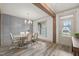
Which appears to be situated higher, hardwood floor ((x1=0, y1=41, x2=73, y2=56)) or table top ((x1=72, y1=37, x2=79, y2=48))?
table top ((x1=72, y1=37, x2=79, y2=48))

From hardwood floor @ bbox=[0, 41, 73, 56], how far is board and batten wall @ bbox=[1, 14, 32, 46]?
23 cm

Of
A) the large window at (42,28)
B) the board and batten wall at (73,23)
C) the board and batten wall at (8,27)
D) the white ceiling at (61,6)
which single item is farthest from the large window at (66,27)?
the board and batten wall at (8,27)

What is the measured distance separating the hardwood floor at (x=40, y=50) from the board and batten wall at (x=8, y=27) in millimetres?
226

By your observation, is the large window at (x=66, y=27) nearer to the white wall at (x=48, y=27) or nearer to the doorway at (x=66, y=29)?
the doorway at (x=66, y=29)

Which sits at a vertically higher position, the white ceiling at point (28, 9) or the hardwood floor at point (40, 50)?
the white ceiling at point (28, 9)

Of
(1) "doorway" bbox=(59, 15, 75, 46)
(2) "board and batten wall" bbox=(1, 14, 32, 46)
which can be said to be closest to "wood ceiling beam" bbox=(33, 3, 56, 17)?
(1) "doorway" bbox=(59, 15, 75, 46)

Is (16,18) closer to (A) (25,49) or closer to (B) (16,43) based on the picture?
(B) (16,43)

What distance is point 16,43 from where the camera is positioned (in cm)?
212

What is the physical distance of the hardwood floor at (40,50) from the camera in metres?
2.06

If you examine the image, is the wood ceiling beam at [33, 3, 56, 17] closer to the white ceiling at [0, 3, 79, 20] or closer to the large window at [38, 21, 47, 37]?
the white ceiling at [0, 3, 79, 20]

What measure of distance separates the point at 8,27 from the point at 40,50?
3.12 ft

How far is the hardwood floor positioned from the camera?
2.06 meters

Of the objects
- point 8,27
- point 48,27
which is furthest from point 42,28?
point 8,27

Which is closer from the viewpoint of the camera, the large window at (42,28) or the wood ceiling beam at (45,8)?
the wood ceiling beam at (45,8)
